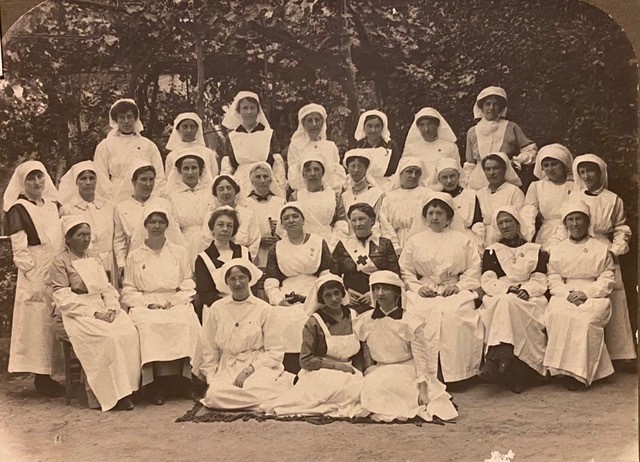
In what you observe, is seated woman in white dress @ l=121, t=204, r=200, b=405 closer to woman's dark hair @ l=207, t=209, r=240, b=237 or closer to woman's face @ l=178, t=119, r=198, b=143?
woman's dark hair @ l=207, t=209, r=240, b=237

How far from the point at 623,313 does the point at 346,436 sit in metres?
1.71

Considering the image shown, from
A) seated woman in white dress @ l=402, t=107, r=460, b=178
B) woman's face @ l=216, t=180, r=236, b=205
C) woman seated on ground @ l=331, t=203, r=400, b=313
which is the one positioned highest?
seated woman in white dress @ l=402, t=107, r=460, b=178

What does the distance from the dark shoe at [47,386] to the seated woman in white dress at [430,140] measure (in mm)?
2418

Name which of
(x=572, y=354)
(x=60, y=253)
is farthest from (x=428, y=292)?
(x=60, y=253)

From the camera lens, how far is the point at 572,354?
15.2 feet

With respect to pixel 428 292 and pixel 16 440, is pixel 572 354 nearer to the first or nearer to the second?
pixel 428 292

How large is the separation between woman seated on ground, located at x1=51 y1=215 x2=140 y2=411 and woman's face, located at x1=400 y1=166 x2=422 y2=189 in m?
1.75

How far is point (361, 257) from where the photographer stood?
15.4ft

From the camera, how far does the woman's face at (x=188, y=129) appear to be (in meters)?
4.76

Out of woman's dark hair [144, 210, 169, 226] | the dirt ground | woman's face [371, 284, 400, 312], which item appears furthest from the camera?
woman's dark hair [144, 210, 169, 226]

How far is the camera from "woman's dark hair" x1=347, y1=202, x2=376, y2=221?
4.71 m

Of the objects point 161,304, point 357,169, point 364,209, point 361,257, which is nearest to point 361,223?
point 364,209

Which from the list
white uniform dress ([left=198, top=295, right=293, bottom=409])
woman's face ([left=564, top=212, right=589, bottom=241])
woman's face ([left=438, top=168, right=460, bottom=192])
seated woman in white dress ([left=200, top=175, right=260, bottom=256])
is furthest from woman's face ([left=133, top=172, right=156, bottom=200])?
woman's face ([left=564, top=212, right=589, bottom=241])

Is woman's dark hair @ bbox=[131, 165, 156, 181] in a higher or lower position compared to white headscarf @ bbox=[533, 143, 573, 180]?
lower
